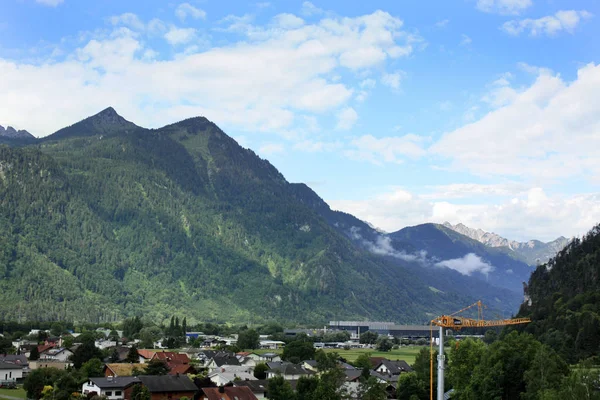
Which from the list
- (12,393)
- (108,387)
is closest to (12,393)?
(12,393)

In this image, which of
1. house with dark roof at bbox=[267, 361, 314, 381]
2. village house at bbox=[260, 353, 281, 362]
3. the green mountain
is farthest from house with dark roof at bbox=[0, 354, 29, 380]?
the green mountain

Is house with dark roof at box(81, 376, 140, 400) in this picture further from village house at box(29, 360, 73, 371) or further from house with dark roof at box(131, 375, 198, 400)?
village house at box(29, 360, 73, 371)

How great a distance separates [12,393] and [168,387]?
79.7 feet

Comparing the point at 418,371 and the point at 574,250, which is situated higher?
the point at 574,250

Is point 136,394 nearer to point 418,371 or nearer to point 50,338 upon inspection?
point 418,371

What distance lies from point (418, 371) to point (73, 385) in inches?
1918

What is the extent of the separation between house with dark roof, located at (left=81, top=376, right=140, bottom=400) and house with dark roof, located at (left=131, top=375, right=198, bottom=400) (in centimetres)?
85

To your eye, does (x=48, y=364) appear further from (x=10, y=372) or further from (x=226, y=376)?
(x=226, y=376)

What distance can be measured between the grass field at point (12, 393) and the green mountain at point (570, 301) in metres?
80.4

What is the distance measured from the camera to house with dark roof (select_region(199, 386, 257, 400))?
9544 centimetres

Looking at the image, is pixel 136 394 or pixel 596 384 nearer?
pixel 596 384

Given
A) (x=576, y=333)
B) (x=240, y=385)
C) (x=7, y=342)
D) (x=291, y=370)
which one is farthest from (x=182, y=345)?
(x=576, y=333)

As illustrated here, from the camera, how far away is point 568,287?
163625 mm

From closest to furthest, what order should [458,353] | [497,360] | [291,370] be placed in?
1. [497,360]
2. [458,353]
3. [291,370]
